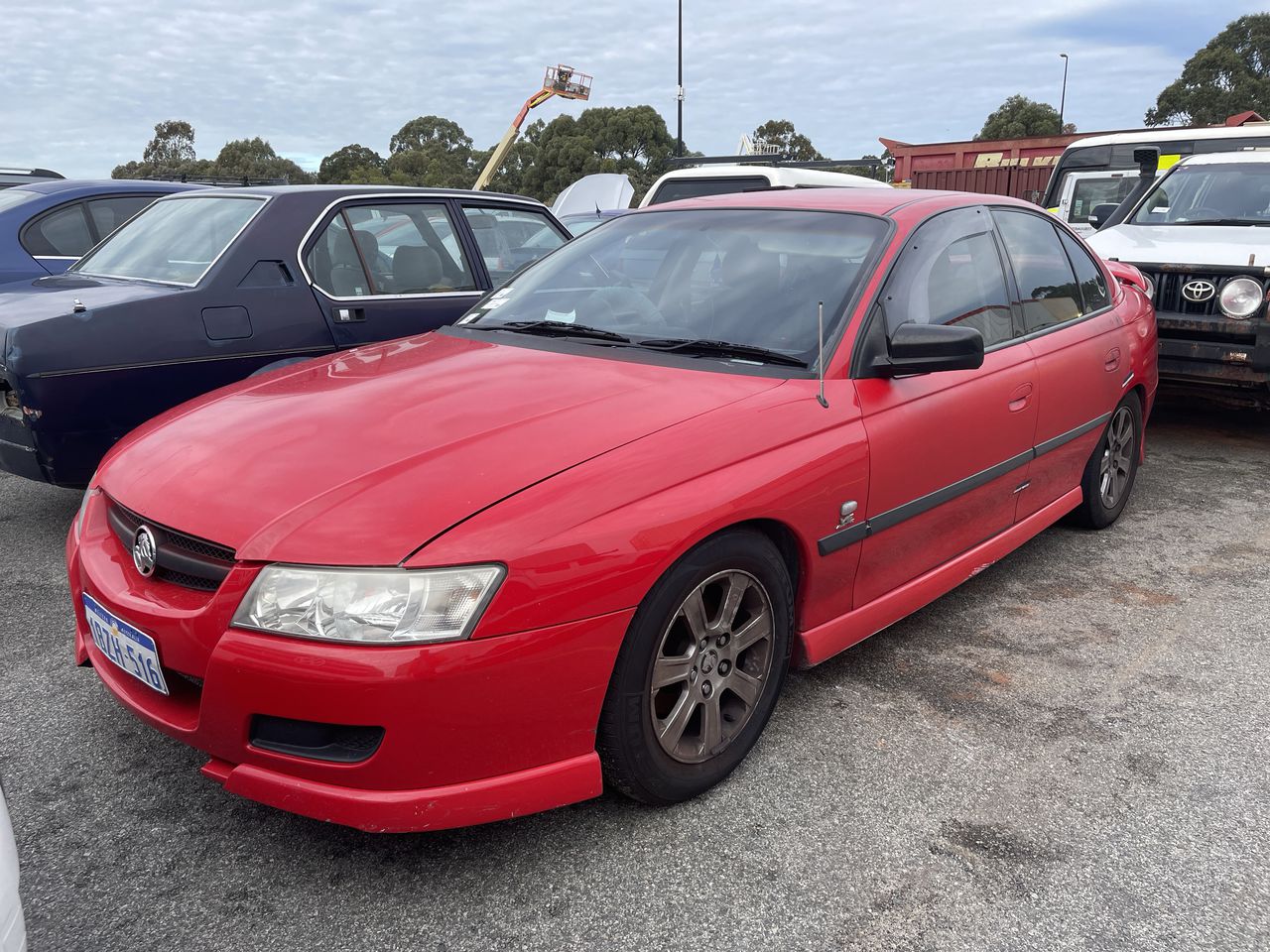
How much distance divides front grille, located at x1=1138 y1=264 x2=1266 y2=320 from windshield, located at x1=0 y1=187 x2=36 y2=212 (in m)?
6.91

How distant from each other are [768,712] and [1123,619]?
5.67 feet

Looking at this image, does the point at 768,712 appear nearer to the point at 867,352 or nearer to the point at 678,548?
the point at 678,548

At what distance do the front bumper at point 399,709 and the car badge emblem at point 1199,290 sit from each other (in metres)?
5.08

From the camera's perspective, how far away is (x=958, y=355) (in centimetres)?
273

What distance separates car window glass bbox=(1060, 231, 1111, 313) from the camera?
421 cm

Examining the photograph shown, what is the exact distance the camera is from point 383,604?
6.32ft

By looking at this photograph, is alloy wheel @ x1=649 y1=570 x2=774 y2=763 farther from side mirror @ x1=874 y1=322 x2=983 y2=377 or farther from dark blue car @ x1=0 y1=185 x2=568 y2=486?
dark blue car @ x1=0 y1=185 x2=568 y2=486

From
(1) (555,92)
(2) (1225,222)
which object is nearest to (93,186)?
(2) (1225,222)

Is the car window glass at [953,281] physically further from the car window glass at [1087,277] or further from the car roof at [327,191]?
the car roof at [327,191]

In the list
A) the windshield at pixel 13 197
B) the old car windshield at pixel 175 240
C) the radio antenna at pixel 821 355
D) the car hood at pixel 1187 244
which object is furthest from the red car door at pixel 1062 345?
the windshield at pixel 13 197

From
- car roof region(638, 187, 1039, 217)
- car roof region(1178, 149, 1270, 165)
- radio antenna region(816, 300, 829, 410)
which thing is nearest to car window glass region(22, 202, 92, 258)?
car roof region(638, 187, 1039, 217)

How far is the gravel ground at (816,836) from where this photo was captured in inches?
80.2

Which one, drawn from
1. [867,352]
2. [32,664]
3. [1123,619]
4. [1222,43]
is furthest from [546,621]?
[1222,43]

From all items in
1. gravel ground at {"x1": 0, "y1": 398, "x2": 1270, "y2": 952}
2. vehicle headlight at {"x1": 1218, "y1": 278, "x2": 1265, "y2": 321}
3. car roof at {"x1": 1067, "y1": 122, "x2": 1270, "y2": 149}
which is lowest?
gravel ground at {"x1": 0, "y1": 398, "x2": 1270, "y2": 952}
